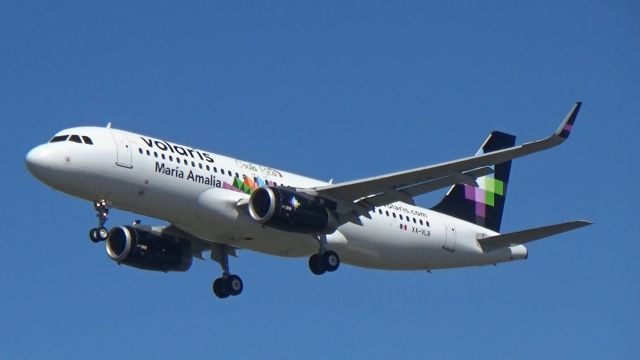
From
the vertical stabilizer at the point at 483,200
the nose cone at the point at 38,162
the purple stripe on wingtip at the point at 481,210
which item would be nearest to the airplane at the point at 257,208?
the nose cone at the point at 38,162

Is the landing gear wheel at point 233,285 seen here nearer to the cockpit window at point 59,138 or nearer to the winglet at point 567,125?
the cockpit window at point 59,138

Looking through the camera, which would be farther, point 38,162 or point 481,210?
point 481,210

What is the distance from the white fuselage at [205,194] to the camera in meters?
45.4

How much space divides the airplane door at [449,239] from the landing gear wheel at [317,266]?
6642 mm

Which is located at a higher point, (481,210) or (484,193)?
(484,193)

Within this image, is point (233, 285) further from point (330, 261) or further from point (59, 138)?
point (59, 138)

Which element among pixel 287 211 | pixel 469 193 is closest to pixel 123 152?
pixel 287 211

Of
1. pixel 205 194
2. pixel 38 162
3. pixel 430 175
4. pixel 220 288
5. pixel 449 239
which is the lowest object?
pixel 220 288

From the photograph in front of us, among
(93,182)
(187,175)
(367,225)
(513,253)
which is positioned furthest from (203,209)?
(513,253)

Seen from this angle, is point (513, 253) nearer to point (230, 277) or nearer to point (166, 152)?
point (230, 277)

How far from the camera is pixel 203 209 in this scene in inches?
1850

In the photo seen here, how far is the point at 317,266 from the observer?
49.8m

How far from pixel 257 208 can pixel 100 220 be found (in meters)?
5.77

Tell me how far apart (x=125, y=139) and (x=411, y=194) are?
11030mm
